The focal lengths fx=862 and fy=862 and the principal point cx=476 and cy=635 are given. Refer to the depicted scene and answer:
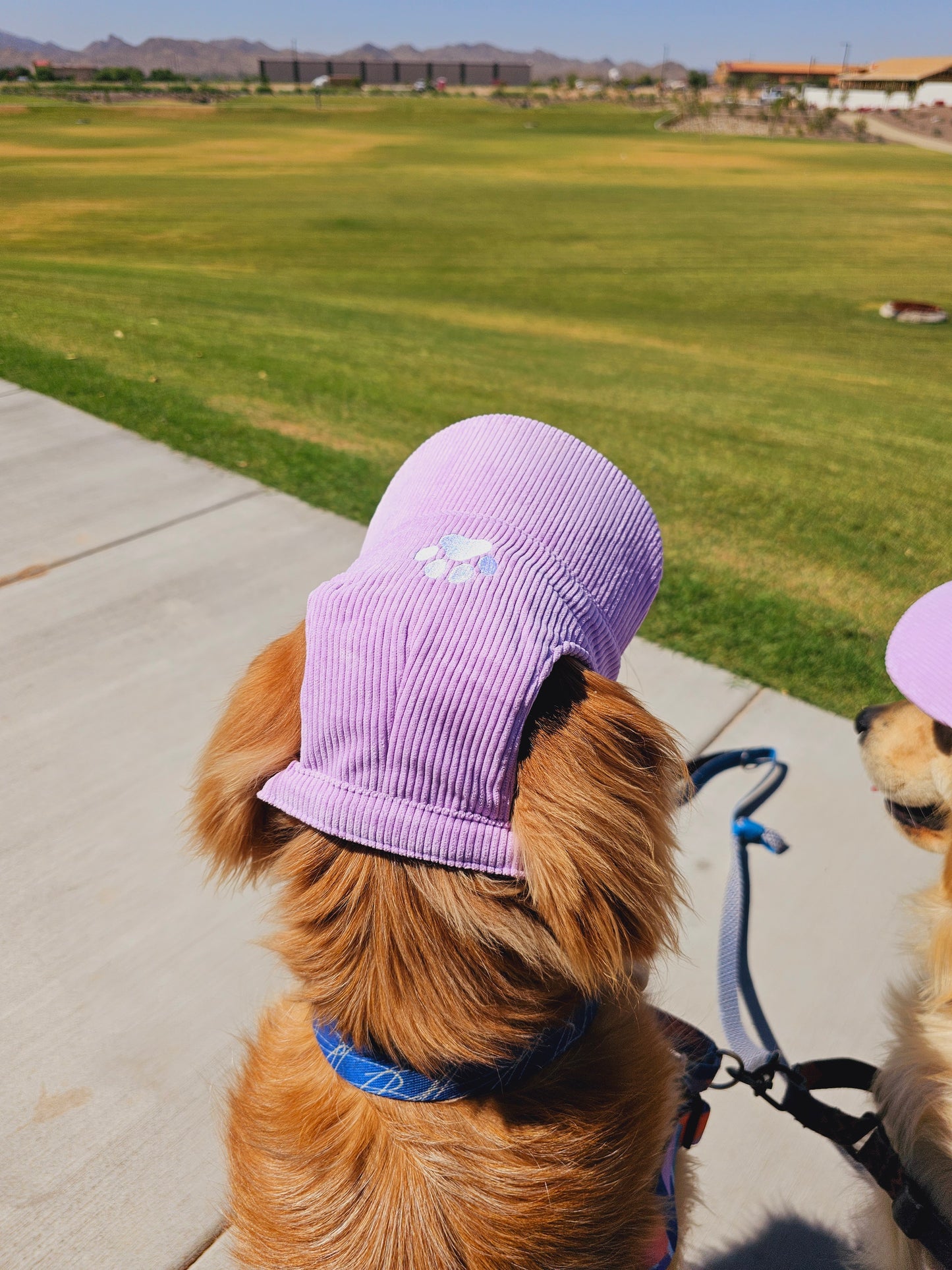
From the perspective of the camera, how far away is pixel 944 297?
558 inches

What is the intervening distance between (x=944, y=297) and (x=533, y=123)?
53325mm

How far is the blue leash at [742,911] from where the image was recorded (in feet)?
6.75

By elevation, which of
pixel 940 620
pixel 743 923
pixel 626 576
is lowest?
pixel 743 923

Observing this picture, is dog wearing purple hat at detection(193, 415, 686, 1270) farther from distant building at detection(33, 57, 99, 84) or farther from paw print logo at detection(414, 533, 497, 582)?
distant building at detection(33, 57, 99, 84)

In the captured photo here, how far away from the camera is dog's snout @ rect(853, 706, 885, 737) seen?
237cm

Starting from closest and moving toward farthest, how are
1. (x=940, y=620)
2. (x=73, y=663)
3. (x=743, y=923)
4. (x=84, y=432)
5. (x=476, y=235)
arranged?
(x=940, y=620) < (x=743, y=923) < (x=73, y=663) < (x=84, y=432) < (x=476, y=235)

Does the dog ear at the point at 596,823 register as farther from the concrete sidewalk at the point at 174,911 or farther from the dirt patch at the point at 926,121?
the dirt patch at the point at 926,121

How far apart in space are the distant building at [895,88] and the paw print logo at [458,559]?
92.3m

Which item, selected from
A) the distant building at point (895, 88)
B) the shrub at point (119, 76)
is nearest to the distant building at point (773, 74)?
the distant building at point (895, 88)

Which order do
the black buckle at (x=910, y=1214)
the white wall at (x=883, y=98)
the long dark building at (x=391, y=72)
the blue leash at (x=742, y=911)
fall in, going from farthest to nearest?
1. the long dark building at (x=391, y=72)
2. the white wall at (x=883, y=98)
3. the blue leash at (x=742, y=911)
4. the black buckle at (x=910, y=1214)

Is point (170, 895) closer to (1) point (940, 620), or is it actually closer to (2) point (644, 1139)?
(2) point (644, 1139)

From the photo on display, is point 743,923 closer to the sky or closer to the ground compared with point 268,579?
closer to the ground

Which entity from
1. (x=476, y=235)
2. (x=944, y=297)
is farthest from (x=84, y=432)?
(x=476, y=235)

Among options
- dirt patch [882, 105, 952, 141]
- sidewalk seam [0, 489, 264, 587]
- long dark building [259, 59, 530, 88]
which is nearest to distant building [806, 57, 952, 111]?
dirt patch [882, 105, 952, 141]
